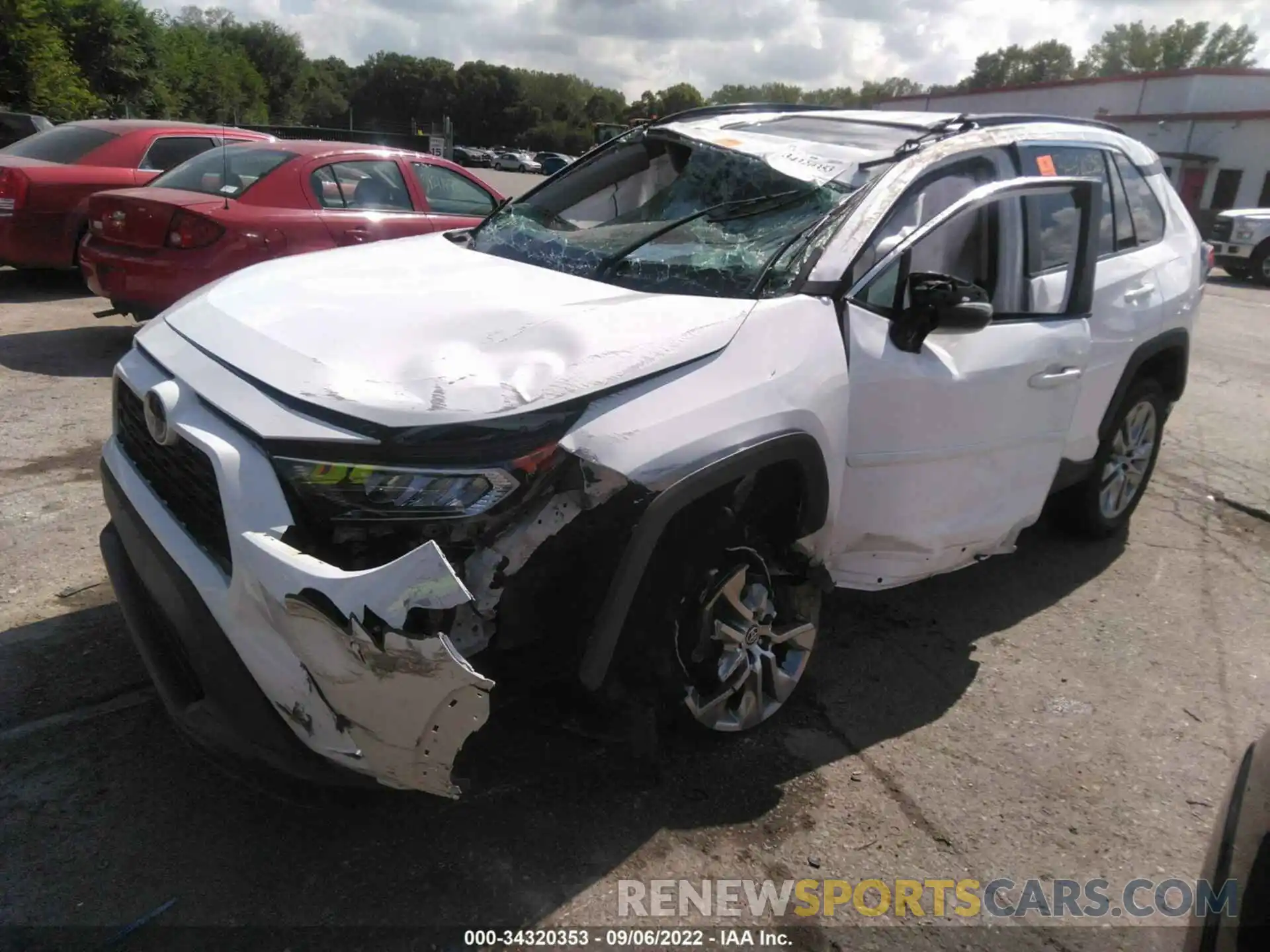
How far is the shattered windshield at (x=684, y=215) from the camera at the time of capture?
117 inches

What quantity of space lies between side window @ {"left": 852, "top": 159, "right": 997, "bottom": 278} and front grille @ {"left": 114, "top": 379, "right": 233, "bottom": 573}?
1.89 m

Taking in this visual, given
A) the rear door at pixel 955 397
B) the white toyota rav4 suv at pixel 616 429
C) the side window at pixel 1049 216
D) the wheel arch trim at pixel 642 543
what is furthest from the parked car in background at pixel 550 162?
the wheel arch trim at pixel 642 543

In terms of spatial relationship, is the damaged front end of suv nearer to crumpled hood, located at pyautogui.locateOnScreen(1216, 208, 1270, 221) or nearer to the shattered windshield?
the shattered windshield

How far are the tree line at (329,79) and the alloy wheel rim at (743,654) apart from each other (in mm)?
2504

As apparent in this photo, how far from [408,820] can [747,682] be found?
40.9 inches

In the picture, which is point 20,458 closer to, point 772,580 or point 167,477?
point 167,477

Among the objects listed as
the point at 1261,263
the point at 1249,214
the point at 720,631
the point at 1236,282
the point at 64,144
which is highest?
the point at 64,144

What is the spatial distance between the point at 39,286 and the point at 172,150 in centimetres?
195

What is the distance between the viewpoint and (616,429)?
226 cm

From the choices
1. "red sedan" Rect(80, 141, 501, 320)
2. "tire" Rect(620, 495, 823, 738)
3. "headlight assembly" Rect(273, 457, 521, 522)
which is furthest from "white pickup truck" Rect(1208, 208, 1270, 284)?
"headlight assembly" Rect(273, 457, 521, 522)

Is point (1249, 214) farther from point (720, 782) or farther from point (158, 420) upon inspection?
point (158, 420)

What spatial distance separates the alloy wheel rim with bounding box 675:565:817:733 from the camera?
8.93 feet

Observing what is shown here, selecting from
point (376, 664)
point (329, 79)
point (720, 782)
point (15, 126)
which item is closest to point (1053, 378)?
point (720, 782)

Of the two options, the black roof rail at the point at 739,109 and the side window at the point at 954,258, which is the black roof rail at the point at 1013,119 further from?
the black roof rail at the point at 739,109
